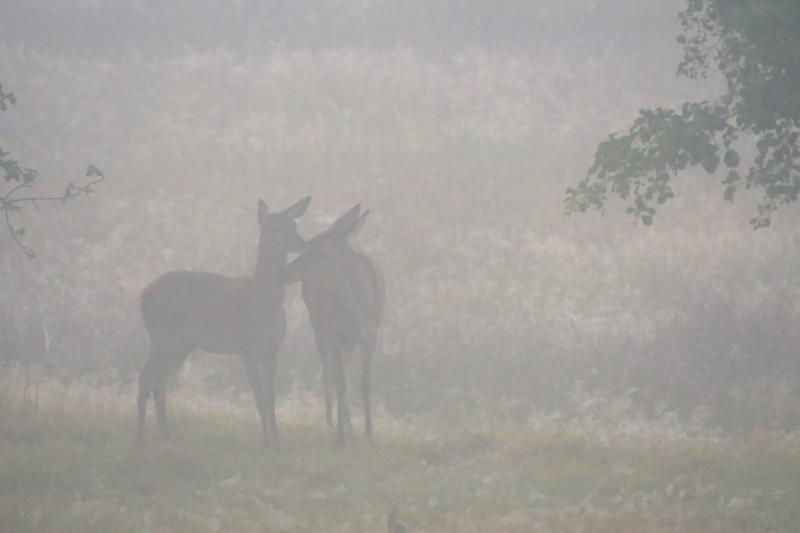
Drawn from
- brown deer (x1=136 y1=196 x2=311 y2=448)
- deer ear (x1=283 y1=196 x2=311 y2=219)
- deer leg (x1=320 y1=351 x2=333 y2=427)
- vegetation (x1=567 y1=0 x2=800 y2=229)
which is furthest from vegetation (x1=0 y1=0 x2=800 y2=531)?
vegetation (x1=567 y1=0 x2=800 y2=229)

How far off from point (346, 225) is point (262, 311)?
1324 millimetres

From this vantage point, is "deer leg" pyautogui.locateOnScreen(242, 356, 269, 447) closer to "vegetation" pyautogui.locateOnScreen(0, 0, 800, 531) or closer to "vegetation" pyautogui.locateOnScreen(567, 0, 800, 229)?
"vegetation" pyautogui.locateOnScreen(0, 0, 800, 531)

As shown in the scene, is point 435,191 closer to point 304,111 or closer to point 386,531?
point 304,111

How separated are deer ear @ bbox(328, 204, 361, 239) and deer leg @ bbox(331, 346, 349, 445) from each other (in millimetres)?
1395

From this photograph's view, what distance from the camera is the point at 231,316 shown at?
32.6 feet

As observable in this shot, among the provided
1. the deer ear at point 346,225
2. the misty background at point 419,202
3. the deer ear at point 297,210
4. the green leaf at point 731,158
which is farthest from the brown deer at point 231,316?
the green leaf at point 731,158

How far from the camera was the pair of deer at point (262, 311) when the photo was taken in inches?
387

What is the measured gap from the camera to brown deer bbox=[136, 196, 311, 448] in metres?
9.84

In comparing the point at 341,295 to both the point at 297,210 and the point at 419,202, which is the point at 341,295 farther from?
the point at 419,202

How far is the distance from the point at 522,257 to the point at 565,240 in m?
1.51

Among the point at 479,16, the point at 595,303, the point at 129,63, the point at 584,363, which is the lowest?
the point at 584,363

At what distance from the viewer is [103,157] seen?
24.6m

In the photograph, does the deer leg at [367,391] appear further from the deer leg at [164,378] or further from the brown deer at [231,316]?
the deer leg at [164,378]

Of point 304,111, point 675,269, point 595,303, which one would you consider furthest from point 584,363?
point 304,111
